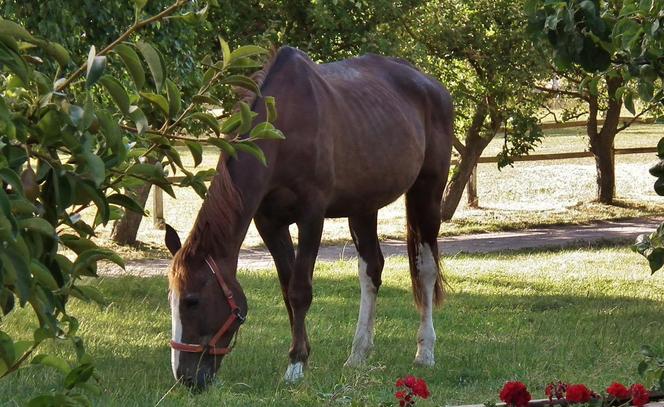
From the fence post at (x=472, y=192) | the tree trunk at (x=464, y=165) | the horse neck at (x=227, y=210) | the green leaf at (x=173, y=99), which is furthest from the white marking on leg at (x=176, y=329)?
the fence post at (x=472, y=192)

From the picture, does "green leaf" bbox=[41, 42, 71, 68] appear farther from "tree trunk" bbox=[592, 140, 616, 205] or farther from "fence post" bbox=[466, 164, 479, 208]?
"tree trunk" bbox=[592, 140, 616, 205]

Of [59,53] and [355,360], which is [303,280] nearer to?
[355,360]

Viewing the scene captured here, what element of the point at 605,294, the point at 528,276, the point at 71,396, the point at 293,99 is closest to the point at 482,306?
the point at 605,294

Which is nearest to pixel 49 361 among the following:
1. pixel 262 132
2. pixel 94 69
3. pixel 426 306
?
pixel 94 69

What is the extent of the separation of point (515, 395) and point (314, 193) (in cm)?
281

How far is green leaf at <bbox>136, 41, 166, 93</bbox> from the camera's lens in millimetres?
1713

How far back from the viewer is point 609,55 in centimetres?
345

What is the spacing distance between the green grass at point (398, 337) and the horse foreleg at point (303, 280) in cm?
20

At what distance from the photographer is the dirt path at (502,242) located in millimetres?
13219

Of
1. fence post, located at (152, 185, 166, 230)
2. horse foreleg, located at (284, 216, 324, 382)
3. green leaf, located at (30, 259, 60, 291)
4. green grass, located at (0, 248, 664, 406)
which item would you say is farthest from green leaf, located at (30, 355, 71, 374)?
fence post, located at (152, 185, 166, 230)

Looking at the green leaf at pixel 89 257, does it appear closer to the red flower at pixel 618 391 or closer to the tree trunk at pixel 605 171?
the red flower at pixel 618 391

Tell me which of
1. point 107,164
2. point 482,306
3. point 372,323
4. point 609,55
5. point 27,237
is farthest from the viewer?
point 482,306

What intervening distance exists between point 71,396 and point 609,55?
221 centimetres

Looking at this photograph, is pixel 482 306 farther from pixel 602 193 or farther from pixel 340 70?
pixel 602 193
